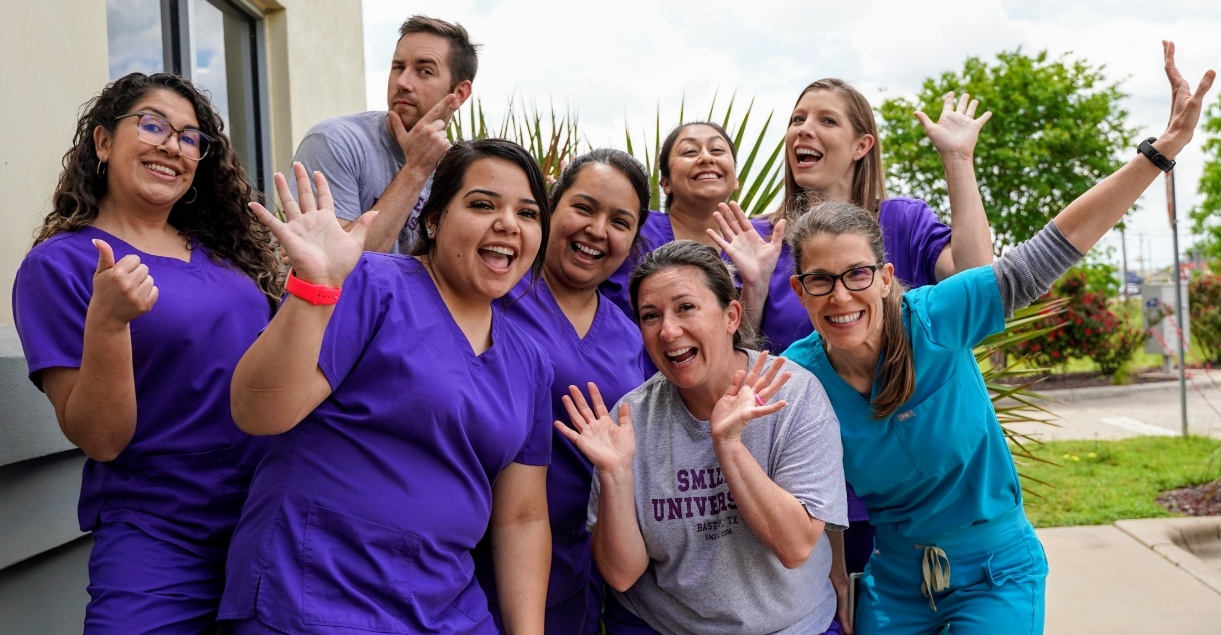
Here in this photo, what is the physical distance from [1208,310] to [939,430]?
16672 mm

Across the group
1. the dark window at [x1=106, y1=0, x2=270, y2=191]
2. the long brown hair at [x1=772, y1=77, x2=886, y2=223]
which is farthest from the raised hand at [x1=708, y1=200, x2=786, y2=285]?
the dark window at [x1=106, y1=0, x2=270, y2=191]

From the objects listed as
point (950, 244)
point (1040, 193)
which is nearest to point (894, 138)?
point (1040, 193)

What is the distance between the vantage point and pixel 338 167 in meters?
3.04

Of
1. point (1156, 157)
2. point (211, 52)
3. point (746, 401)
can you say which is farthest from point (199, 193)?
point (211, 52)

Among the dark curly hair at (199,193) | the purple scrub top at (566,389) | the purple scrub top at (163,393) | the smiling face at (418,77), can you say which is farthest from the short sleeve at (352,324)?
the smiling face at (418,77)

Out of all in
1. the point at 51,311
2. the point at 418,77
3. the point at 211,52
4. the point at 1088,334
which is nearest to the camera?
the point at 51,311

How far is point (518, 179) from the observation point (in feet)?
7.20

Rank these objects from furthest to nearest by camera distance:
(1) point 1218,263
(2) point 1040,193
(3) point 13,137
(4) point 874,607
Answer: (1) point 1218,263
(2) point 1040,193
(3) point 13,137
(4) point 874,607

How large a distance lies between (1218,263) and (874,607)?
18200 millimetres

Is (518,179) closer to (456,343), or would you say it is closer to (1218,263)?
(456,343)

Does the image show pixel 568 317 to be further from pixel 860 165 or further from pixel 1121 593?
pixel 1121 593

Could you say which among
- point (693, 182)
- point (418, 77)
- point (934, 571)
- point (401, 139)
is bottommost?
point (934, 571)

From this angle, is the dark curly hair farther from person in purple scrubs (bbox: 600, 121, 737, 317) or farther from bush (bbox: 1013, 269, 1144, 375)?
bush (bbox: 1013, 269, 1144, 375)

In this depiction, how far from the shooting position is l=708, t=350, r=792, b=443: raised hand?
2.16m
